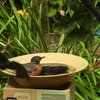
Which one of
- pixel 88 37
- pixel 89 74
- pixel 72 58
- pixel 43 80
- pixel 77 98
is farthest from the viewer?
pixel 89 74

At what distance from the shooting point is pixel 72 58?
1.19m

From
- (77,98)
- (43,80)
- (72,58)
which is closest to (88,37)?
(43,80)

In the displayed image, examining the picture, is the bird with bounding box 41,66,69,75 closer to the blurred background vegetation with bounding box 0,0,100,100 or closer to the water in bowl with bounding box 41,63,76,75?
the water in bowl with bounding box 41,63,76,75

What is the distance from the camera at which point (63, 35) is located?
78.0 inches

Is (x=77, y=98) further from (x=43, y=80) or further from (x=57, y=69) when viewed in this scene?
(x=43, y=80)

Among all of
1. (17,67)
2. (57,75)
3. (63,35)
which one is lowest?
(63,35)

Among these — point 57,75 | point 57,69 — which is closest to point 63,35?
point 57,69

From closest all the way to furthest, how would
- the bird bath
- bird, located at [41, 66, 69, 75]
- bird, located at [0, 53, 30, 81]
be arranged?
bird, located at [0, 53, 30, 81] → the bird bath → bird, located at [41, 66, 69, 75]

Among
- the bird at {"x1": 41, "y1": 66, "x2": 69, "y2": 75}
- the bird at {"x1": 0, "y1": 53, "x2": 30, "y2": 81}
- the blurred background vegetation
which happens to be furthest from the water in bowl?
the bird at {"x1": 0, "y1": 53, "x2": 30, "y2": 81}

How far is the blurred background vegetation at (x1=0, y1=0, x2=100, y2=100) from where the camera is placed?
0.79 ft

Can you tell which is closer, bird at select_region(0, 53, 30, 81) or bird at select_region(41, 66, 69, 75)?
bird at select_region(0, 53, 30, 81)

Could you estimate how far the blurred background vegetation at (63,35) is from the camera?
9.4 inches

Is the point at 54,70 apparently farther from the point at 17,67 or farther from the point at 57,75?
the point at 17,67

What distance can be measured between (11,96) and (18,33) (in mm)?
847
